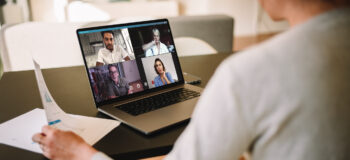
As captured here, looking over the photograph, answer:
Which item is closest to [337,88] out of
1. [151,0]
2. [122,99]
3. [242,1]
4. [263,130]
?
[263,130]

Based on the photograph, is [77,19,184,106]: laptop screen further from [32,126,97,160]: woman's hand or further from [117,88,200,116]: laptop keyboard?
[32,126,97,160]: woman's hand

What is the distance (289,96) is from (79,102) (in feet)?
2.54

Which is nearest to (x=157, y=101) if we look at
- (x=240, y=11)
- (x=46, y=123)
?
(x=46, y=123)

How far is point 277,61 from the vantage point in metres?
0.51

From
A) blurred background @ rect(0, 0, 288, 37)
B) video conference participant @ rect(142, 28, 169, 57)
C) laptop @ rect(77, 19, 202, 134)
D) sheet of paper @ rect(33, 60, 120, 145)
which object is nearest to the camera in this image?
sheet of paper @ rect(33, 60, 120, 145)

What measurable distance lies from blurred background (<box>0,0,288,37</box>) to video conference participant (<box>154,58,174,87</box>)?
7.88 feet

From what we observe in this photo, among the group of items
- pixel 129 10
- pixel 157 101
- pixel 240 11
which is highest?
pixel 129 10

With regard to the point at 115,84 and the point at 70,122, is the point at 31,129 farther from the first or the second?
the point at 115,84

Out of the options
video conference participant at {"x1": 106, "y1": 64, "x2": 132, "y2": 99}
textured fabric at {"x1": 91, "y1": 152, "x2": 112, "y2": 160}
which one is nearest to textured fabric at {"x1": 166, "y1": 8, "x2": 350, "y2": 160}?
textured fabric at {"x1": 91, "y1": 152, "x2": 112, "y2": 160}

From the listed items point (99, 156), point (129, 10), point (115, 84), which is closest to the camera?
point (99, 156)

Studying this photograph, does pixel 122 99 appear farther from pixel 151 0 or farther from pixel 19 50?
pixel 151 0

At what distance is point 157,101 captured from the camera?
3.45 feet

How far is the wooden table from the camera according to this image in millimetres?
791

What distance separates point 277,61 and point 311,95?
78 mm
